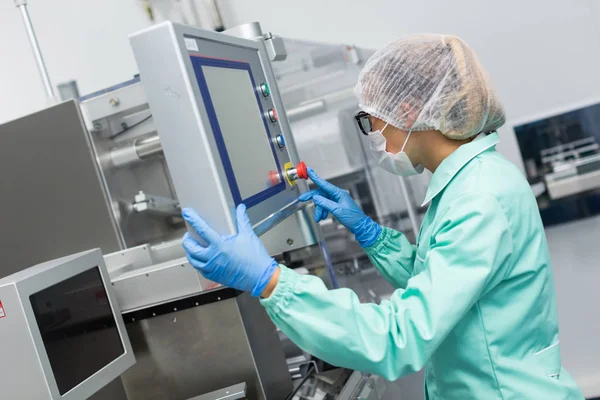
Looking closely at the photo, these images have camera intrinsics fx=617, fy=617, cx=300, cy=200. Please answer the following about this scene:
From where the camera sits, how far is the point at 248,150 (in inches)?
40.3

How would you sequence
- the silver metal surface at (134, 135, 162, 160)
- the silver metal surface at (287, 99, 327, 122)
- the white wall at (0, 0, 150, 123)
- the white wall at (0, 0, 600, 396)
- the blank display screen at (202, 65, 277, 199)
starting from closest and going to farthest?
the blank display screen at (202, 65, 277, 199)
the silver metal surface at (287, 99, 327, 122)
the silver metal surface at (134, 135, 162, 160)
the white wall at (0, 0, 600, 396)
the white wall at (0, 0, 150, 123)

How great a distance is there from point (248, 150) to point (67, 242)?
0.81m

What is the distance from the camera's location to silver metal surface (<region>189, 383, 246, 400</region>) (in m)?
1.19

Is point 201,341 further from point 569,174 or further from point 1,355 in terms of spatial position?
point 569,174

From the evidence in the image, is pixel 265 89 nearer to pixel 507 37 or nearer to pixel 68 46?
pixel 507 37

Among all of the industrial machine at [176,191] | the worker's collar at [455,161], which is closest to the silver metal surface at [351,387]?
the industrial machine at [176,191]

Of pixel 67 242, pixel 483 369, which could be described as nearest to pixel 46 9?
pixel 67 242

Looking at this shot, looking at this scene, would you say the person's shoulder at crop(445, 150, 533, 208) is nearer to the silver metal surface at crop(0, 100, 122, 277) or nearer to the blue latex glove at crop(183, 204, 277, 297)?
the blue latex glove at crop(183, 204, 277, 297)

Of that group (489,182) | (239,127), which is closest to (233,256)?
(239,127)

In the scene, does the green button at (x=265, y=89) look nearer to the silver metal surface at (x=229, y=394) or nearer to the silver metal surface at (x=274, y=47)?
the silver metal surface at (x=274, y=47)

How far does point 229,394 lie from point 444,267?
0.52 meters

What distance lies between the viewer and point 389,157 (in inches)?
46.1

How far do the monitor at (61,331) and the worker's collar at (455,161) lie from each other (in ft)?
2.12

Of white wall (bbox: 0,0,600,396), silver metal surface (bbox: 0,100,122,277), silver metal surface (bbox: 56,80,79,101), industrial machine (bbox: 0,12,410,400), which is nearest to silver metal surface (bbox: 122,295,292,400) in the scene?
industrial machine (bbox: 0,12,410,400)
